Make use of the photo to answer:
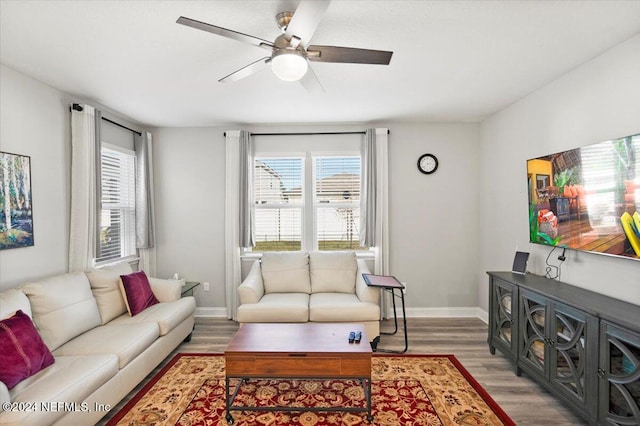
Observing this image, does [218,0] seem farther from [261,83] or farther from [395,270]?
[395,270]

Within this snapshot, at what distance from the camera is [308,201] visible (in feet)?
14.4

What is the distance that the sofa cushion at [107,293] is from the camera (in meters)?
2.90

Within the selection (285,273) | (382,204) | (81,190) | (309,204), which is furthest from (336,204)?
(81,190)

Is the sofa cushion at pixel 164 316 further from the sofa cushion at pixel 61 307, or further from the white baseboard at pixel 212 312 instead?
the white baseboard at pixel 212 312

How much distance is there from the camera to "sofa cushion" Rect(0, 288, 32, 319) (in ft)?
6.89

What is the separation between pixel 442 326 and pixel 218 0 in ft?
13.4

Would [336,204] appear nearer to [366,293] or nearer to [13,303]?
[366,293]

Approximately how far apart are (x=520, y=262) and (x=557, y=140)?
1214 millimetres

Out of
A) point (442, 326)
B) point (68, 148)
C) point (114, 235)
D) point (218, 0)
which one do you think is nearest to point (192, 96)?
point (68, 148)

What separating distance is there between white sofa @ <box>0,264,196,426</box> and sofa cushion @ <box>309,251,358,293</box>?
59.9 inches

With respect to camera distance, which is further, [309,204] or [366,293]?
[309,204]

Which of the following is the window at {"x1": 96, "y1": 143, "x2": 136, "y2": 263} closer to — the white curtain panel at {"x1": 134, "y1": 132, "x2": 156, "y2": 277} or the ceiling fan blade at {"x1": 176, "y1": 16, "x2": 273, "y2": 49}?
the white curtain panel at {"x1": 134, "y1": 132, "x2": 156, "y2": 277}

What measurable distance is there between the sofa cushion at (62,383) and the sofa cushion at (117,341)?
0.09 meters

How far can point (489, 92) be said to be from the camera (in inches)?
124
